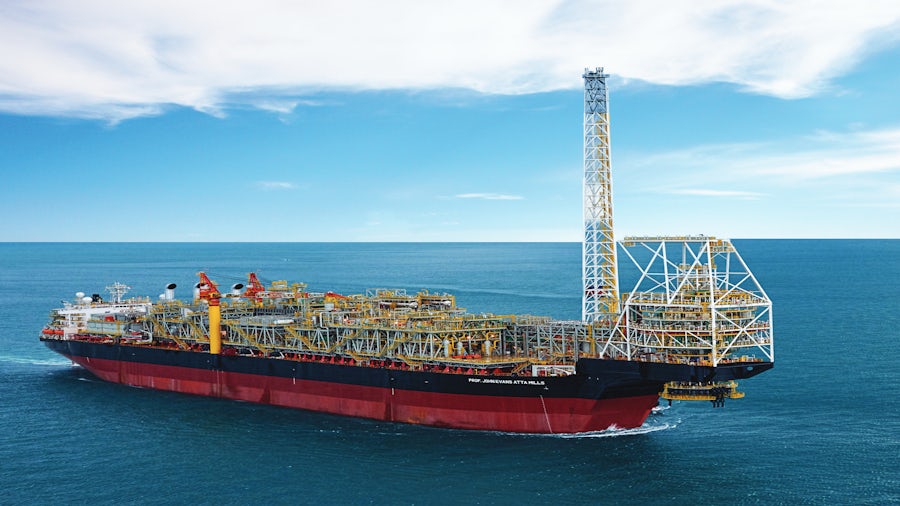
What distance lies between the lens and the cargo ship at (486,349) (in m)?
45.8

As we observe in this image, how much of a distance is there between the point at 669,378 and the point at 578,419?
6643 millimetres

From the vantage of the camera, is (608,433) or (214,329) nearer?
(608,433)

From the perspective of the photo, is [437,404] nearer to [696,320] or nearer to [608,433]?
[608,433]

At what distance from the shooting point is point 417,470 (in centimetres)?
4288

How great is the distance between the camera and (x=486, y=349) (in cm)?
5219

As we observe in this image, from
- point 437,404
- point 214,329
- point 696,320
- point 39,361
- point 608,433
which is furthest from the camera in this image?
point 39,361

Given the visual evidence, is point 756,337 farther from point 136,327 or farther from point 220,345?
point 136,327

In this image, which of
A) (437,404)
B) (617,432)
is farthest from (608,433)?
(437,404)

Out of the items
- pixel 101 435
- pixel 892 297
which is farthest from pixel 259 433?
pixel 892 297

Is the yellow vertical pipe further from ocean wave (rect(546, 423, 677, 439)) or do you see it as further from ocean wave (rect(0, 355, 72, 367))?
ocean wave (rect(546, 423, 677, 439))

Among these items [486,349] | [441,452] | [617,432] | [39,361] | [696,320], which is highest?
[696,320]

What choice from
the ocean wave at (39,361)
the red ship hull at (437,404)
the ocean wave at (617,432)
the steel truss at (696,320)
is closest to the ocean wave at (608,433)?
the ocean wave at (617,432)

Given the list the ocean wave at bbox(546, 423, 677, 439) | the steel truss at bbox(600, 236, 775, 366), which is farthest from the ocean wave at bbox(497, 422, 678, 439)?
the steel truss at bbox(600, 236, 775, 366)

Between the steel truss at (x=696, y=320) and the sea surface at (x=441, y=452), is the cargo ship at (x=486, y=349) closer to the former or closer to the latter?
the steel truss at (x=696, y=320)
